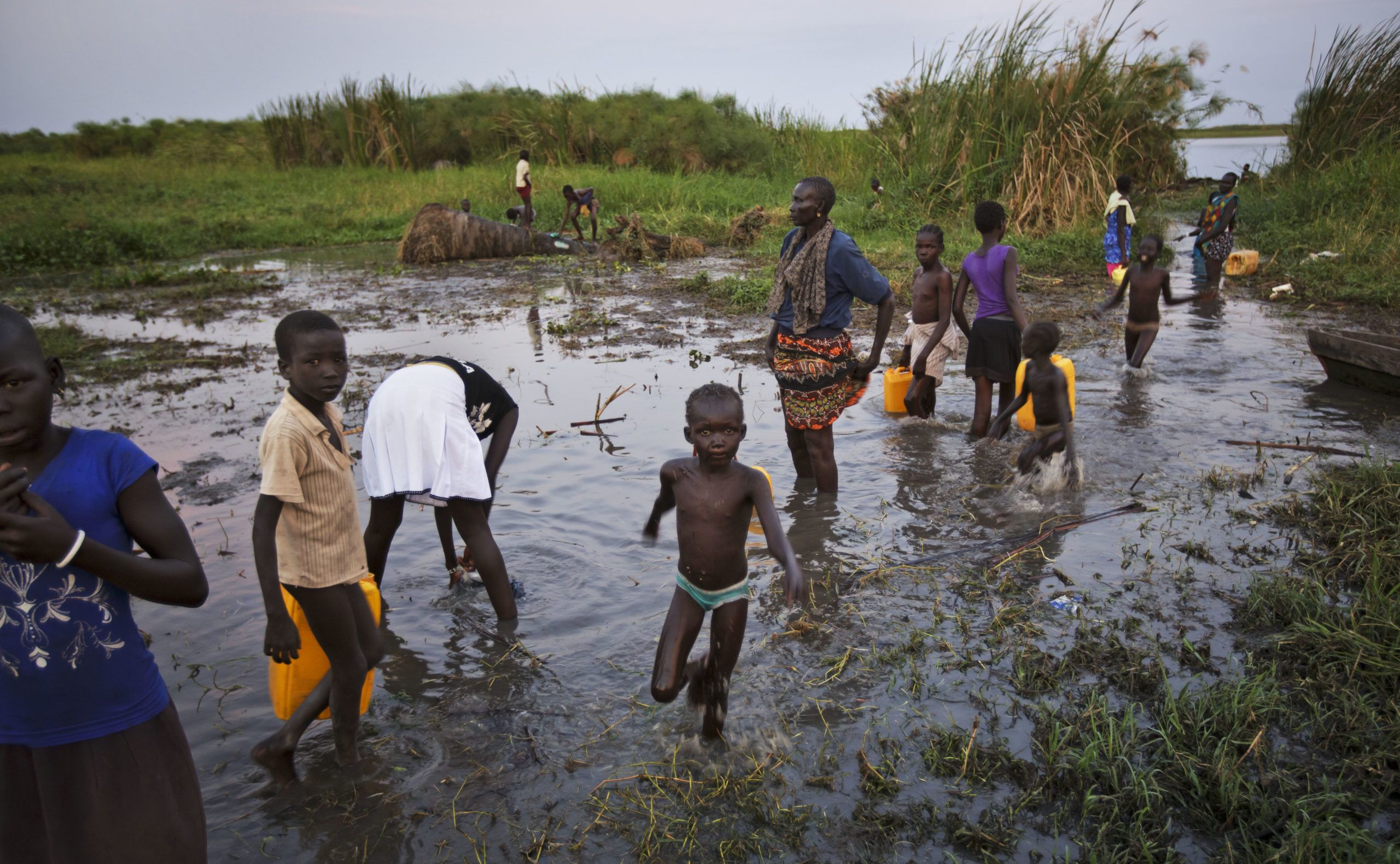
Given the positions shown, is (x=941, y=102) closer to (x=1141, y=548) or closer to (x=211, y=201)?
(x=1141, y=548)

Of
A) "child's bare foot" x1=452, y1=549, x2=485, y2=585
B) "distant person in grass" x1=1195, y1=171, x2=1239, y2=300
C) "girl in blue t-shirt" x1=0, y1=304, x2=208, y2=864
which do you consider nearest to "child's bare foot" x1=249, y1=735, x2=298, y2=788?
"girl in blue t-shirt" x1=0, y1=304, x2=208, y2=864

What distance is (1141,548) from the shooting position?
444cm

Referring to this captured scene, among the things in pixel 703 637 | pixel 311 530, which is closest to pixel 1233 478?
pixel 703 637

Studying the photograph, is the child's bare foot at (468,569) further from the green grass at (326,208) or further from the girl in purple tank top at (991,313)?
the green grass at (326,208)

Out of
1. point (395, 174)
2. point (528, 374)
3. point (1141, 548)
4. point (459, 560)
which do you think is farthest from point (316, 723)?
point (395, 174)

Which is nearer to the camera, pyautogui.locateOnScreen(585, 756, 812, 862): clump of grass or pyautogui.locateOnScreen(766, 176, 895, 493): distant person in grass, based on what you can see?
pyautogui.locateOnScreen(585, 756, 812, 862): clump of grass

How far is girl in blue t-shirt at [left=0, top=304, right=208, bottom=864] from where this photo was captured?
1875 mm

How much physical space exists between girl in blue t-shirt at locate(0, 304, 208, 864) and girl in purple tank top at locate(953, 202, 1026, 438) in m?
5.07

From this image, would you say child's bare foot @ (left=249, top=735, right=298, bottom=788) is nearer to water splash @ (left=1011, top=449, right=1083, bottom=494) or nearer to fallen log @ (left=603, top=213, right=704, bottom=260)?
water splash @ (left=1011, top=449, right=1083, bottom=494)

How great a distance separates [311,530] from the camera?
276cm

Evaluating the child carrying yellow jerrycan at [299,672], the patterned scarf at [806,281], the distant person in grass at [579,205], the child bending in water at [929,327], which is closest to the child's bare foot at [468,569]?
the child carrying yellow jerrycan at [299,672]

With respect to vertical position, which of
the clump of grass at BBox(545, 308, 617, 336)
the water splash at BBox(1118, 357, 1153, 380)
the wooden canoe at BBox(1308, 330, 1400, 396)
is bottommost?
the water splash at BBox(1118, 357, 1153, 380)

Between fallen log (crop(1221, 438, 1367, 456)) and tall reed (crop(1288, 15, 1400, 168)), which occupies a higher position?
tall reed (crop(1288, 15, 1400, 168))

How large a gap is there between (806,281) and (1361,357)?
16.2 feet
